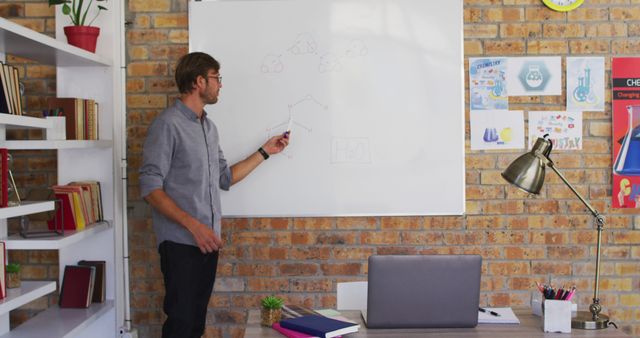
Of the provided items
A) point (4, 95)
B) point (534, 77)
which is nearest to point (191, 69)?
point (4, 95)

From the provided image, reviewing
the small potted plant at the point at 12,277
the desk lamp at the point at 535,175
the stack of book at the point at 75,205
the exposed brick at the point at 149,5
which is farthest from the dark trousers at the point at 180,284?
the desk lamp at the point at 535,175

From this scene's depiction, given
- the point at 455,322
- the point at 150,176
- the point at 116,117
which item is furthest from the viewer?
the point at 116,117

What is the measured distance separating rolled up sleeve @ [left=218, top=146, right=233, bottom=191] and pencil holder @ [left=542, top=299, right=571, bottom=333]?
72.3 inches

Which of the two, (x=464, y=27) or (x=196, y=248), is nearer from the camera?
(x=196, y=248)

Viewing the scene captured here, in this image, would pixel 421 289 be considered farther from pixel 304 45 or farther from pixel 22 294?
pixel 304 45

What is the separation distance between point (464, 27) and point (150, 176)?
1881mm

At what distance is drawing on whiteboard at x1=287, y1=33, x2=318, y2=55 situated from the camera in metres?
3.83

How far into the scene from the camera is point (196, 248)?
3.37 m

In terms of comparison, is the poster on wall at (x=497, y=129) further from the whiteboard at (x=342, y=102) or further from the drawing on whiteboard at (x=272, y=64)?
the drawing on whiteboard at (x=272, y=64)

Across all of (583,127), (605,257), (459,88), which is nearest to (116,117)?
(459,88)

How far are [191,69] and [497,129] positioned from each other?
1.68 metres

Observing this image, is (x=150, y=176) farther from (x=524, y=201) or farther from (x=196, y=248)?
(x=524, y=201)

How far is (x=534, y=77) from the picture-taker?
384 cm

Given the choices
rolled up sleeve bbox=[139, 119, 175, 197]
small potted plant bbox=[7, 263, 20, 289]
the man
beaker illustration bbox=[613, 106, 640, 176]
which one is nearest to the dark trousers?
the man
